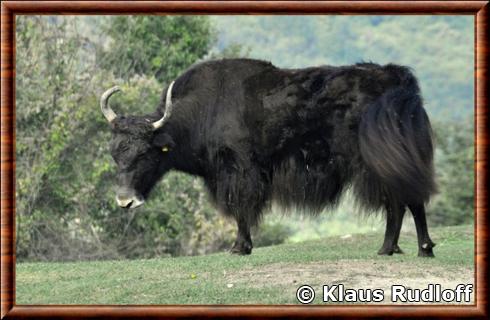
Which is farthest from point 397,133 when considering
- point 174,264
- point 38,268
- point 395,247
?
point 38,268

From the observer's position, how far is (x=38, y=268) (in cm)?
1018

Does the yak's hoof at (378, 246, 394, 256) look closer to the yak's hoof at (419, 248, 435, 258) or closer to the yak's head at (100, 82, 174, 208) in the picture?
the yak's hoof at (419, 248, 435, 258)

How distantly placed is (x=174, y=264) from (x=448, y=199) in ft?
55.5

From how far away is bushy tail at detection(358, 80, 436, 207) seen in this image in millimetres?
9219

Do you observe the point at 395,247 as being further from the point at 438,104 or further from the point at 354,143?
the point at 438,104

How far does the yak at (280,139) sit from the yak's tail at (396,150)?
1cm

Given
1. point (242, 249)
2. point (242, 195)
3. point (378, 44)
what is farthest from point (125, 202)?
point (378, 44)

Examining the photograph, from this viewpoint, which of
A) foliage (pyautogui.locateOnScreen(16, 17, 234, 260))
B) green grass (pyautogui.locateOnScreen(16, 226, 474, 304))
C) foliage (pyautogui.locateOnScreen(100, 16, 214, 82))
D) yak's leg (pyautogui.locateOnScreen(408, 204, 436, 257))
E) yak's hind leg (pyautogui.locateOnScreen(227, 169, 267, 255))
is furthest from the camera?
foliage (pyautogui.locateOnScreen(100, 16, 214, 82))

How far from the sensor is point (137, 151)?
388 inches

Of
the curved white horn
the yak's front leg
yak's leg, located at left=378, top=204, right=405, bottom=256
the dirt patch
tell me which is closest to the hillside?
the curved white horn

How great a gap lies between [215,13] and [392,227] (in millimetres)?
3524

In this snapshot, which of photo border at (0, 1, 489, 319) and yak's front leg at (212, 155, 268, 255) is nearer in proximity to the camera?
photo border at (0, 1, 489, 319)

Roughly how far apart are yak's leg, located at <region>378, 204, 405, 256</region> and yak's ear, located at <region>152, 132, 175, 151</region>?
2495mm

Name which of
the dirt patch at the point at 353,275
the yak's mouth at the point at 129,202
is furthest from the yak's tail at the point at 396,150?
the yak's mouth at the point at 129,202
